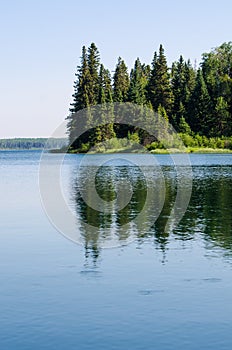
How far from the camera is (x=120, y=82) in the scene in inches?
5719

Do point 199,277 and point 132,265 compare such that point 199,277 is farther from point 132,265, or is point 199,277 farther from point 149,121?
point 149,121

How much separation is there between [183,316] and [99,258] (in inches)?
280

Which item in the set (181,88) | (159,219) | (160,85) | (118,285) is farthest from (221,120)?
(118,285)

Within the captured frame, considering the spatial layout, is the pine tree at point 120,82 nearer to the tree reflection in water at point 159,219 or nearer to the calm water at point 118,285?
the tree reflection in water at point 159,219

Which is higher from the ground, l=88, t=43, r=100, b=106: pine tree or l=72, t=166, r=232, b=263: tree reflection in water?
l=88, t=43, r=100, b=106: pine tree

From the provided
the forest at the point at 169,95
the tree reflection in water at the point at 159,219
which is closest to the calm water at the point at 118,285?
the tree reflection in water at the point at 159,219

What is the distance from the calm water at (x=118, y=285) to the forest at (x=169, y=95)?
100280mm

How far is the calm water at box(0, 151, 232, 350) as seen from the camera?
44.6ft

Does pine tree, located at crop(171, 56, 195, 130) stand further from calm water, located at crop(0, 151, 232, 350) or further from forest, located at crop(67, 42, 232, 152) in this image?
calm water, located at crop(0, 151, 232, 350)

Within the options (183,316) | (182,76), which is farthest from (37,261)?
(182,76)

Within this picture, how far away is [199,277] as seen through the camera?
1855 centimetres

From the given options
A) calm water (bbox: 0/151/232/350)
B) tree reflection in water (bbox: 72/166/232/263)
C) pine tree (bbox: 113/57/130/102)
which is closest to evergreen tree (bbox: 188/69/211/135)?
pine tree (bbox: 113/57/130/102)

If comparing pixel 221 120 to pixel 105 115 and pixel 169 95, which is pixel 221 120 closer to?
pixel 169 95

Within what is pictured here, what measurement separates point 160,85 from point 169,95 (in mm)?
3106
